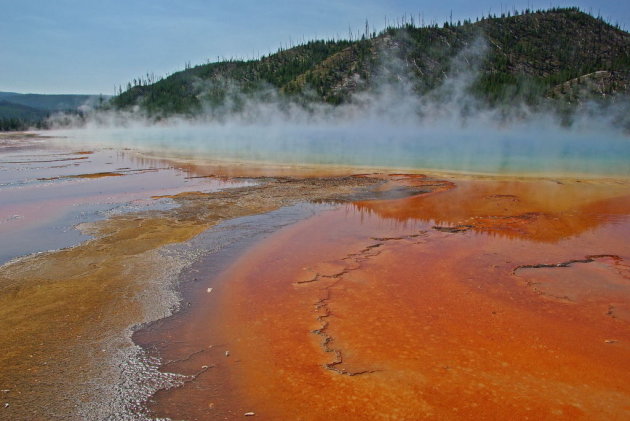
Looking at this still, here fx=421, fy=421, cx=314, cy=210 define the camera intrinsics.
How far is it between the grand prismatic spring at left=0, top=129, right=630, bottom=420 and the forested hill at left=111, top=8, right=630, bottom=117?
77423 millimetres

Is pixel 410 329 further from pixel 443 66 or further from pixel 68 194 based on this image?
pixel 443 66

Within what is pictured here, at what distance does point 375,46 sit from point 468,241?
4330 inches

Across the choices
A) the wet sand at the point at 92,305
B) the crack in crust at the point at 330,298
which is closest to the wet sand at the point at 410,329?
the crack in crust at the point at 330,298

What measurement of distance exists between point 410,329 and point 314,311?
124cm

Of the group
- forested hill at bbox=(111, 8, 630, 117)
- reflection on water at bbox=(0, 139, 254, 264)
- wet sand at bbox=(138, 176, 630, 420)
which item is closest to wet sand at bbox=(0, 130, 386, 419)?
reflection on water at bbox=(0, 139, 254, 264)

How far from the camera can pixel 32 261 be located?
7047 millimetres

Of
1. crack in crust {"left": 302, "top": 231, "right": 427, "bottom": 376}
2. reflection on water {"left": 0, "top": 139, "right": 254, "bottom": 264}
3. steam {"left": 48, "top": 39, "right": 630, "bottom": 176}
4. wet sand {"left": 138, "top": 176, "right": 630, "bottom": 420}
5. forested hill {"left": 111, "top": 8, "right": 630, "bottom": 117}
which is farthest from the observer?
forested hill {"left": 111, "top": 8, "right": 630, "bottom": 117}

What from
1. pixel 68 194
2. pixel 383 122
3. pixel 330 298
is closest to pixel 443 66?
pixel 383 122

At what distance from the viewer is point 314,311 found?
547 centimetres

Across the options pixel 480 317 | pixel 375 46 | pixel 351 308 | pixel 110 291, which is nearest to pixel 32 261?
pixel 110 291

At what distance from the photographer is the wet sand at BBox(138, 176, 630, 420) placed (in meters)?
3.70

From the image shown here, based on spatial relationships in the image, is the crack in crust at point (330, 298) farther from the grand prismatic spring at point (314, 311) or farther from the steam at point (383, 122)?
the steam at point (383, 122)

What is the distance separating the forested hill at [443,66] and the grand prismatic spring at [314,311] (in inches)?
3048

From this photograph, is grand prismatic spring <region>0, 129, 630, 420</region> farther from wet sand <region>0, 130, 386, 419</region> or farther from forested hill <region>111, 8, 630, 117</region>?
forested hill <region>111, 8, 630, 117</region>
